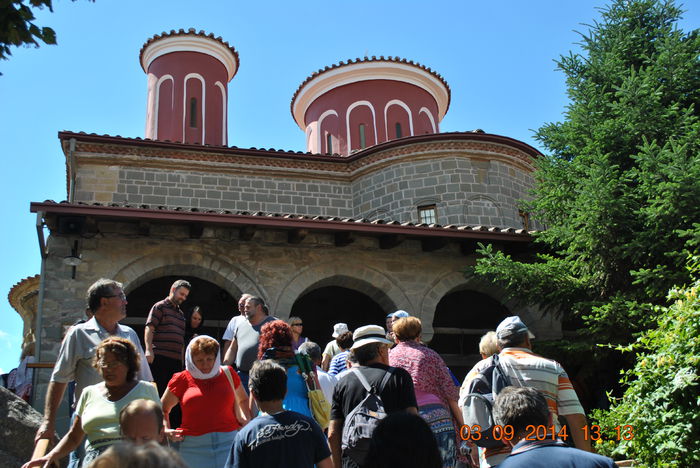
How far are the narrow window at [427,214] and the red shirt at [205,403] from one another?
10174mm

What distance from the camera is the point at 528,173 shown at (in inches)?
610

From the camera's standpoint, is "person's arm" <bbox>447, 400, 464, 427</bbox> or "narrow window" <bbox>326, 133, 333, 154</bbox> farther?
"narrow window" <bbox>326, 133, 333, 154</bbox>

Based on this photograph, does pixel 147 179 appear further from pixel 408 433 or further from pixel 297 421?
pixel 408 433

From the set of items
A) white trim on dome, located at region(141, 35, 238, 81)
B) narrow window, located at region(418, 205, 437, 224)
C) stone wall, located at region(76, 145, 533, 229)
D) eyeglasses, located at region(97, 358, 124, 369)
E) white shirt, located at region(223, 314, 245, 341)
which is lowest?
eyeglasses, located at region(97, 358, 124, 369)

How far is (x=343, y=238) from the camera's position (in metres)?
10.9

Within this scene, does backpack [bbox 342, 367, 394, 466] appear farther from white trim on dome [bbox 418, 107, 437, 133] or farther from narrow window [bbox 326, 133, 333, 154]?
white trim on dome [bbox 418, 107, 437, 133]

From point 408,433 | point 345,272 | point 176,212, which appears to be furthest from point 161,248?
point 408,433

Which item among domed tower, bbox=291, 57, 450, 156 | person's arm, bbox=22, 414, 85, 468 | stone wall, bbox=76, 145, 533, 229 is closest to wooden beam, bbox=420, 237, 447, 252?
stone wall, bbox=76, 145, 533, 229

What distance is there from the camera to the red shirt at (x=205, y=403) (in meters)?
4.42

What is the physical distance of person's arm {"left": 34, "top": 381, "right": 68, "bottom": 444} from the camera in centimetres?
394

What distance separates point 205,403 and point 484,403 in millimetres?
1798

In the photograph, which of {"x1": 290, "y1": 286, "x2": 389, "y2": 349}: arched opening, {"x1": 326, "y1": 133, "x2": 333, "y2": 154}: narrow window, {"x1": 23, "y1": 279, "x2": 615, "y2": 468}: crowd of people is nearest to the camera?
{"x1": 23, "y1": 279, "x2": 615, "y2": 468}: crowd of people

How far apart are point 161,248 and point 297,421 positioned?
7.33 m

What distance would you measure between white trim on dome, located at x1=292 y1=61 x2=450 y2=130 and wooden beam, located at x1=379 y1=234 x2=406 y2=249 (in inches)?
337
